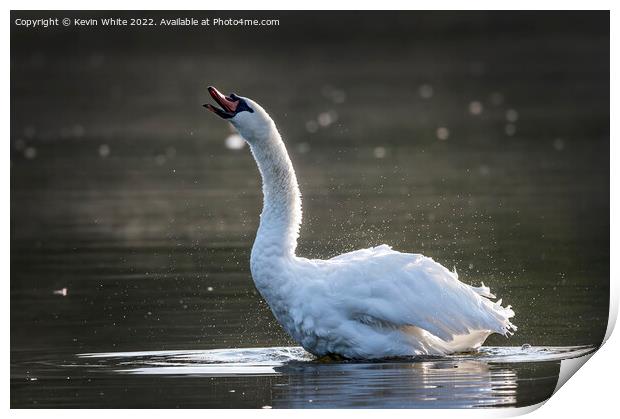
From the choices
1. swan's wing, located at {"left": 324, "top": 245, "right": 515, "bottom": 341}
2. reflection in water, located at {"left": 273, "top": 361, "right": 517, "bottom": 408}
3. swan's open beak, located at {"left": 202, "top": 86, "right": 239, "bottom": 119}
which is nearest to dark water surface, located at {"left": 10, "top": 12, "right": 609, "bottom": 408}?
reflection in water, located at {"left": 273, "top": 361, "right": 517, "bottom": 408}

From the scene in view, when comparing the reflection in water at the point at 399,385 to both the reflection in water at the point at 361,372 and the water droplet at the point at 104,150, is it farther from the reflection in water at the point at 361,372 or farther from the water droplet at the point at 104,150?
the water droplet at the point at 104,150

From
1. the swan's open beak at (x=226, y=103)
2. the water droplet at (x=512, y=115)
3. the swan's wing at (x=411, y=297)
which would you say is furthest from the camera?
the water droplet at (x=512, y=115)

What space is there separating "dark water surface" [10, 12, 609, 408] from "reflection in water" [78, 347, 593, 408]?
1cm

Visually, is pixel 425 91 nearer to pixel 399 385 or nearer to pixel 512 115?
pixel 512 115

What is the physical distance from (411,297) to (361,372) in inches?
14.5

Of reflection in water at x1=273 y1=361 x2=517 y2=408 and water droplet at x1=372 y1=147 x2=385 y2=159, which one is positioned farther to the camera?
water droplet at x1=372 y1=147 x2=385 y2=159

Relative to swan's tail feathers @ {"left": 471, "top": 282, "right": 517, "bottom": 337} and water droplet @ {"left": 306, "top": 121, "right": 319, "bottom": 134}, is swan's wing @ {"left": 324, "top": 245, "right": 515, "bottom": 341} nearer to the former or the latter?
swan's tail feathers @ {"left": 471, "top": 282, "right": 517, "bottom": 337}

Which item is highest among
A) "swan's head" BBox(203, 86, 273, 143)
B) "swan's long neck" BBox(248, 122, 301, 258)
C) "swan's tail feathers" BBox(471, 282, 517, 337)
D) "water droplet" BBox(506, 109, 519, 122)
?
"water droplet" BBox(506, 109, 519, 122)

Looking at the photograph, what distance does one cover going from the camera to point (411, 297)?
17.9 ft

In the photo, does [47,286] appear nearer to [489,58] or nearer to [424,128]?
[489,58]

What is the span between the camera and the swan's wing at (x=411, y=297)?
5.41 m

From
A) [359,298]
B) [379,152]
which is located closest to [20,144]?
[359,298]

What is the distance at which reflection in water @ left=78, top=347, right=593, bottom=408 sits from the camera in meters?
4.92

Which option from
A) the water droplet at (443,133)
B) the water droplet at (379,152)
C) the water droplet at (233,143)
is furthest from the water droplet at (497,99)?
the water droplet at (233,143)
